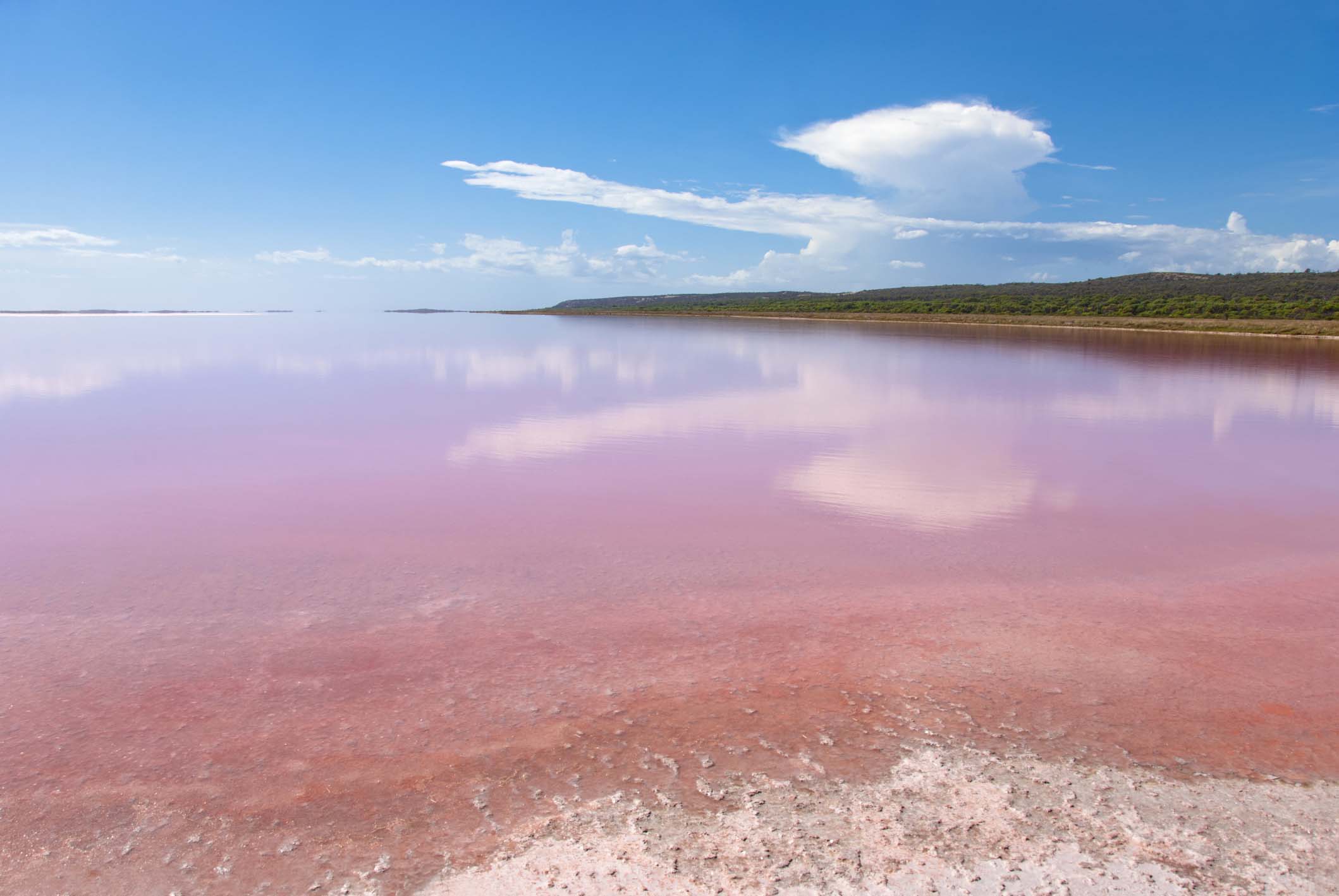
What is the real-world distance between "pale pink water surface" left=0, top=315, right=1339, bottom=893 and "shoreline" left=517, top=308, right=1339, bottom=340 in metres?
41.6

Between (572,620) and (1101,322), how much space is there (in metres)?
61.4

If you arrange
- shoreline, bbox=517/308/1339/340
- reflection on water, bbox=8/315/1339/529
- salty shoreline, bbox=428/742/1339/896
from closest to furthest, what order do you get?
salty shoreline, bbox=428/742/1339/896, reflection on water, bbox=8/315/1339/529, shoreline, bbox=517/308/1339/340

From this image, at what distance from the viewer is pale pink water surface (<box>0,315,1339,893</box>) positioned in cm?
325

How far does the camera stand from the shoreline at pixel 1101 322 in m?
45.8

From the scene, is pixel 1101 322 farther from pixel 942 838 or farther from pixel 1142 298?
pixel 942 838

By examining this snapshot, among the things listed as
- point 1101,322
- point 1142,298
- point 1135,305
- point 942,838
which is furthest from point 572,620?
point 1142,298

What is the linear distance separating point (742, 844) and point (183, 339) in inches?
1684

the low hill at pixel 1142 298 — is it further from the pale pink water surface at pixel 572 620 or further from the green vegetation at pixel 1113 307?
the pale pink water surface at pixel 572 620

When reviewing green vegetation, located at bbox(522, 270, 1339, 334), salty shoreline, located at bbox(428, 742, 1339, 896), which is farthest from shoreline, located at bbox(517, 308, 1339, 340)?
salty shoreline, located at bbox(428, 742, 1339, 896)

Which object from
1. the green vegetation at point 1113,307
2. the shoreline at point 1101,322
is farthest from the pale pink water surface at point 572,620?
the green vegetation at point 1113,307

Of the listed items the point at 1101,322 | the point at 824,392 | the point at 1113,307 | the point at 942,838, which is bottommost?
the point at 942,838

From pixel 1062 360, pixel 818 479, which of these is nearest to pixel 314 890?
pixel 818 479

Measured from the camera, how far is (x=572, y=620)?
496 cm

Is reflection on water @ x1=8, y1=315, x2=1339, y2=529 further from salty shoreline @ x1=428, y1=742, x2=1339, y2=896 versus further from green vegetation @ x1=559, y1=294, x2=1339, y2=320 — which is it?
green vegetation @ x1=559, y1=294, x2=1339, y2=320
